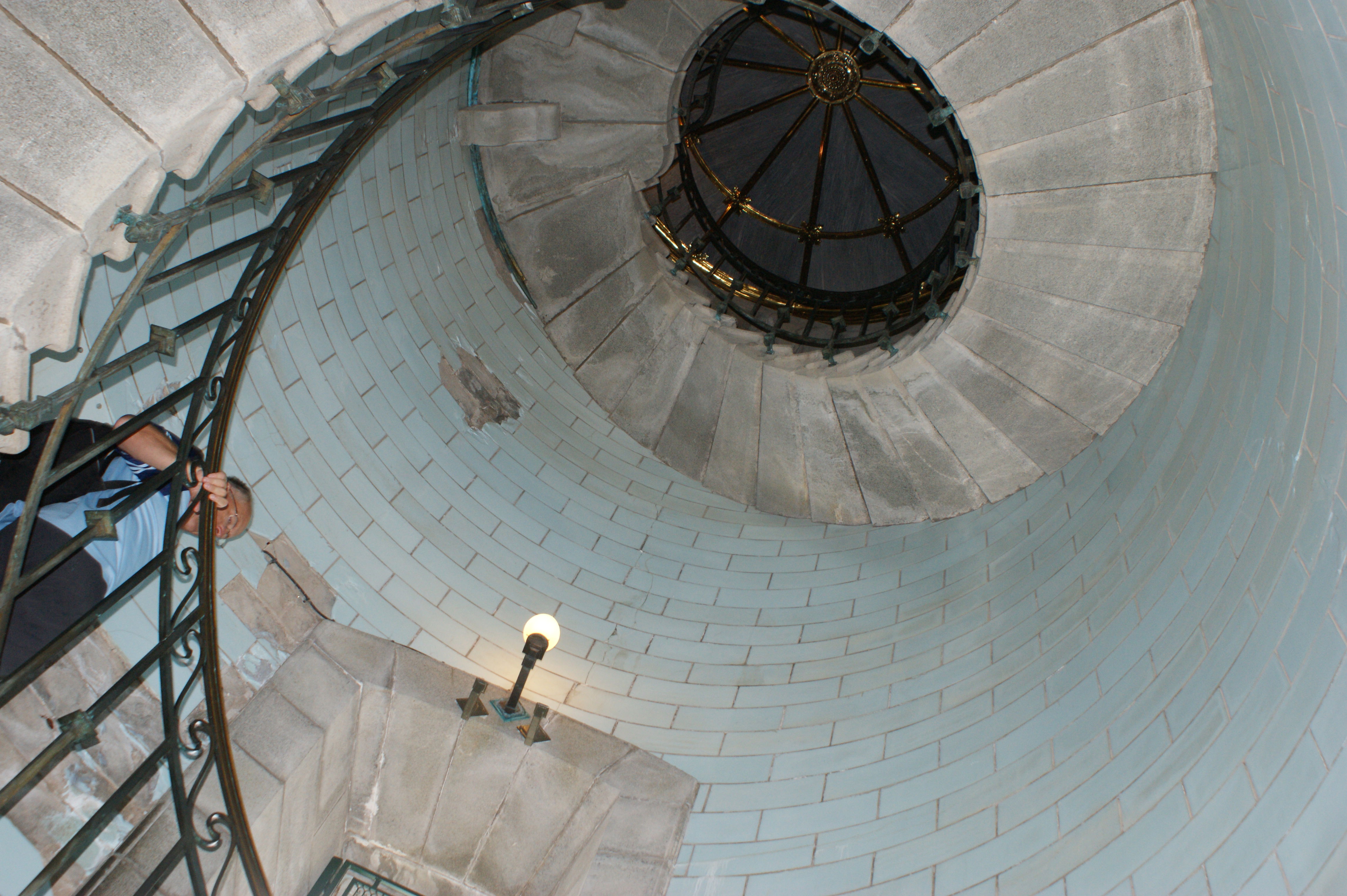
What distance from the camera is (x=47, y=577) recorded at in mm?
A: 3766

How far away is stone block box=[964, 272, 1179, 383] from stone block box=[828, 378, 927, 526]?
45.9 inches

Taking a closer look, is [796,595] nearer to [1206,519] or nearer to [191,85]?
[1206,519]

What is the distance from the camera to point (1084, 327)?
248 inches

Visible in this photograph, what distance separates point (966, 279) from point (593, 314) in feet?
9.69

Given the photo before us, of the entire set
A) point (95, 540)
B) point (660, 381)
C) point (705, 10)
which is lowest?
point (95, 540)

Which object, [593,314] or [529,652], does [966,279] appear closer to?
[593,314]

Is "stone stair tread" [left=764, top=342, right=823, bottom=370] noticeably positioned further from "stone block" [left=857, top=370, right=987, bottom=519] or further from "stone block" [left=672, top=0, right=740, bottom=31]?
"stone block" [left=672, top=0, right=740, bottom=31]

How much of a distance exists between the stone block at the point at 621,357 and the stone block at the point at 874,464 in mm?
1559

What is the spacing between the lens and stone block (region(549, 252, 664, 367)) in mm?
7457

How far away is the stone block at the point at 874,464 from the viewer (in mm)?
7012

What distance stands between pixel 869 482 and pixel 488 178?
3.89 m

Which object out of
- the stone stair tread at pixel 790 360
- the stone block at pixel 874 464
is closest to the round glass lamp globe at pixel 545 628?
the stone block at pixel 874 464

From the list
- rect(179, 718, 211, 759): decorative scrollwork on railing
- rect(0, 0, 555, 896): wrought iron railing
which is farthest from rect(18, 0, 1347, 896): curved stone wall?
rect(179, 718, 211, 759): decorative scrollwork on railing

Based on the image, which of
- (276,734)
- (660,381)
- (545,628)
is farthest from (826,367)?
(276,734)
